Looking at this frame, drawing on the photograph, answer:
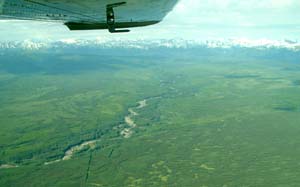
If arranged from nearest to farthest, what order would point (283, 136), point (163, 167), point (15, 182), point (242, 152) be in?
1. point (15, 182)
2. point (163, 167)
3. point (242, 152)
4. point (283, 136)

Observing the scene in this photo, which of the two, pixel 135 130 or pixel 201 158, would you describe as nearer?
pixel 201 158

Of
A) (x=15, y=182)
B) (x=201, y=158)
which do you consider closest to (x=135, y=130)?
(x=201, y=158)

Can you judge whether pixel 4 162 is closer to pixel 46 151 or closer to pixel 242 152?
pixel 46 151

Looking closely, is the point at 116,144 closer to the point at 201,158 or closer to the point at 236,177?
the point at 201,158

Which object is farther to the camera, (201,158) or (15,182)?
(201,158)

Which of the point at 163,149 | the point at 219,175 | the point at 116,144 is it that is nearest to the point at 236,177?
the point at 219,175

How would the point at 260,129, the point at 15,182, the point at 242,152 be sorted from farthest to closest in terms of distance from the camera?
the point at 260,129
the point at 242,152
the point at 15,182

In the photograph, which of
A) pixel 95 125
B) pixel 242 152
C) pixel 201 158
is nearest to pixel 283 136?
pixel 242 152

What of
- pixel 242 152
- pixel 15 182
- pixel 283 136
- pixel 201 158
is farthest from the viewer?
pixel 283 136

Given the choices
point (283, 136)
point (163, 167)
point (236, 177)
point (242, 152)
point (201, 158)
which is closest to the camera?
point (236, 177)
